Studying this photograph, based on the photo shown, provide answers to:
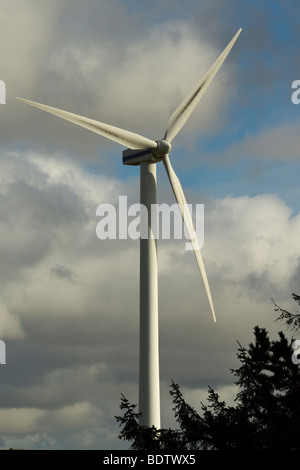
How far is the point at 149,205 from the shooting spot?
5422 cm

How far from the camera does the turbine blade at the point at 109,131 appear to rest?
53.8m

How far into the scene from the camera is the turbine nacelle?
55969 mm

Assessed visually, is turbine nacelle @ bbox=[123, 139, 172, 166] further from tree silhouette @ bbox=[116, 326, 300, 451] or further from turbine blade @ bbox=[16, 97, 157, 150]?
tree silhouette @ bbox=[116, 326, 300, 451]

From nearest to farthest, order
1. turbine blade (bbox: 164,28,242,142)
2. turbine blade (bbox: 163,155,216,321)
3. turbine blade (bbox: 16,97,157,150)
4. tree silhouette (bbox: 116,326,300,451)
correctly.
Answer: tree silhouette (bbox: 116,326,300,451) → turbine blade (bbox: 16,97,157,150) → turbine blade (bbox: 163,155,216,321) → turbine blade (bbox: 164,28,242,142)

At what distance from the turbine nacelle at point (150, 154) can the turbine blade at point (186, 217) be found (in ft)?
1.67

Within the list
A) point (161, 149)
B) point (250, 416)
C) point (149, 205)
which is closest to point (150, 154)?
point (161, 149)

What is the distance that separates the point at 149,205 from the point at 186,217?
104 inches

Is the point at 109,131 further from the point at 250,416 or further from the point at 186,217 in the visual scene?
the point at 250,416

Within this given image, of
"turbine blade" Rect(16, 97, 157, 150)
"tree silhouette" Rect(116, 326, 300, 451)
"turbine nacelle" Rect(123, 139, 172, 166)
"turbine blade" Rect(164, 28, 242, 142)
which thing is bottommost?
"tree silhouette" Rect(116, 326, 300, 451)

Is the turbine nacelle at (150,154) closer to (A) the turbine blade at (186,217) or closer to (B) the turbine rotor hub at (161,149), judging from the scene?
(B) the turbine rotor hub at (161,149)

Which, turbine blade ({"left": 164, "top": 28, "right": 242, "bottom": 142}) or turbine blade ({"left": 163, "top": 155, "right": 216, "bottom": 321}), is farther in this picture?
turbine blade ({"left": 164, "top": 28, "right": 242, "bottom": 142})

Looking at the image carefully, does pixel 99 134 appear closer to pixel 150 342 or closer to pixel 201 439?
pixel 150 342

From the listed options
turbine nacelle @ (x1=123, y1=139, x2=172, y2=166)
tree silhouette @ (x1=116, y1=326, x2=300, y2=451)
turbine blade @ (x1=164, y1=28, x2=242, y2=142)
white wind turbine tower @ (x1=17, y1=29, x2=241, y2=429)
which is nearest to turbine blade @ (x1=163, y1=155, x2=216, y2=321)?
white wind turbine tower @ (x1=17, y1=29, x2=241, y2=429)
